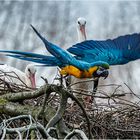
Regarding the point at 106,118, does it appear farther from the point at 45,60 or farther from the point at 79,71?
the point at 45,60

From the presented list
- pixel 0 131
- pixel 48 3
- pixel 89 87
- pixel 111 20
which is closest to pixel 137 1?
pixel 111 20

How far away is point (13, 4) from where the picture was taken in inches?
573

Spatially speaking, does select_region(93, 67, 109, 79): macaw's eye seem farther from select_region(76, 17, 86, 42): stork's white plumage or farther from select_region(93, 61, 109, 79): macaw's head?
select_region(76, 17, 86, 42): stork's white plumage

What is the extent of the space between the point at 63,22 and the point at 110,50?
8.06 meters

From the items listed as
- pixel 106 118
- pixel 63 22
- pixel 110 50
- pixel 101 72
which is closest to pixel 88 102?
pixel 101 72

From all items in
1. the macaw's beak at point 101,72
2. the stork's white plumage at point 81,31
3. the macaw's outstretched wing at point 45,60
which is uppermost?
the stork's white plumage at point 81,31

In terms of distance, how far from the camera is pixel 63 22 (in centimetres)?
1349

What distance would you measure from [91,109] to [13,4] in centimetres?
1025

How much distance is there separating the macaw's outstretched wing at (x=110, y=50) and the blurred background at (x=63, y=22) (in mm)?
4970

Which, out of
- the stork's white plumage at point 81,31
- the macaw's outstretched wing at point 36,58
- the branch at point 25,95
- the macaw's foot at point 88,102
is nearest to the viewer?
the branch at point 25,95

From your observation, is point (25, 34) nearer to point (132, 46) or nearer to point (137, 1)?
point (137, 1)

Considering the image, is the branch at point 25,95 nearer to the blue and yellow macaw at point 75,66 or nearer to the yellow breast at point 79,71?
the blue and yellow macaw at point 75,66

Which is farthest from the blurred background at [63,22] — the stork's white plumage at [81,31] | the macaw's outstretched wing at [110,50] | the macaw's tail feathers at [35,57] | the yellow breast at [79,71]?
the yellow breast at [79,71]

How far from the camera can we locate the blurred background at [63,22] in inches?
461
